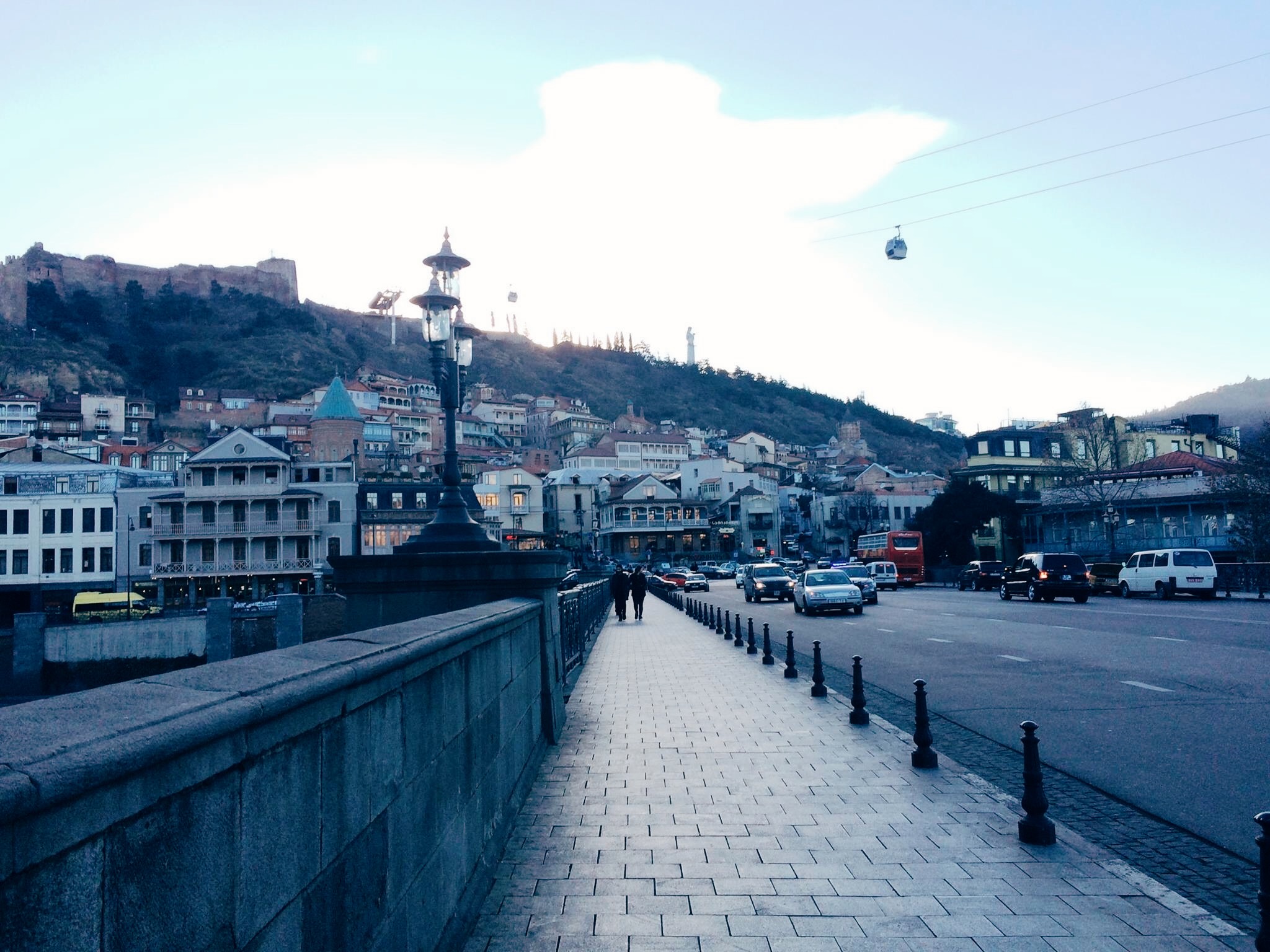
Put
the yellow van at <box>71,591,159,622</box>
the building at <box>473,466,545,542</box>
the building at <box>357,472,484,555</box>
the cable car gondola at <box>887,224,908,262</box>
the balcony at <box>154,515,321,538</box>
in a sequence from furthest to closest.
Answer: the building at <box>473,466,545,542</box> < the building at <box>357,472,484,555</box> < the balcony at <box>154,515,321,538</box> < the yellow van at <box>71,591,159,622</box> < the cable car gondola at <box>887,224,908,262</box>

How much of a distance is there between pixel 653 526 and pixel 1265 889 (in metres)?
98.0

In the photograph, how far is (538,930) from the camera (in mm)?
5250

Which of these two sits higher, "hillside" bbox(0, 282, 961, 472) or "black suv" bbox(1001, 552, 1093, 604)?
"hillside" bbox(0, 282, 961, 472)

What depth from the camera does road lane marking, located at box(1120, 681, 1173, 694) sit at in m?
12.6

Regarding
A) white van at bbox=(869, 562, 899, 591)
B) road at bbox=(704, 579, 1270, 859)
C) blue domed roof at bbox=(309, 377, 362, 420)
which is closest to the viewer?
road at bbox=(704, 579, 1270, 859)

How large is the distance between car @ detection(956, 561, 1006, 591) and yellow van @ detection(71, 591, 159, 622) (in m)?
43.3

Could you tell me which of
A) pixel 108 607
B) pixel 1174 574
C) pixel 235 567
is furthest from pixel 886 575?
pixel 108 607

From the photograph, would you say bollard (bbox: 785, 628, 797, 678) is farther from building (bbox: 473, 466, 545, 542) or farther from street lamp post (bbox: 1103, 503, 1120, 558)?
building (bbox: 473, 466, 545, 542)

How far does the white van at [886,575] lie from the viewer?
5569 centimetres

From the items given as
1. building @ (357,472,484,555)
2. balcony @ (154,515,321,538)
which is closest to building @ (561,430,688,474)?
building @ (357,472,484,555)

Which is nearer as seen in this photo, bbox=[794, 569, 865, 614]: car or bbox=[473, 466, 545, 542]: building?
bbox=[794, 569, 865, 614]: car

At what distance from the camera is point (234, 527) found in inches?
2554

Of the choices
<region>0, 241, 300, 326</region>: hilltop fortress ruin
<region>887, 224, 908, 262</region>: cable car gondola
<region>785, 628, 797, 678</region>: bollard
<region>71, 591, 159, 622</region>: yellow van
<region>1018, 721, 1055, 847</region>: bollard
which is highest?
<region>0, 241, 300, 326</region>: hilltop fortress ruin

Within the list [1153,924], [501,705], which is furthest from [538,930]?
[1153,924]
